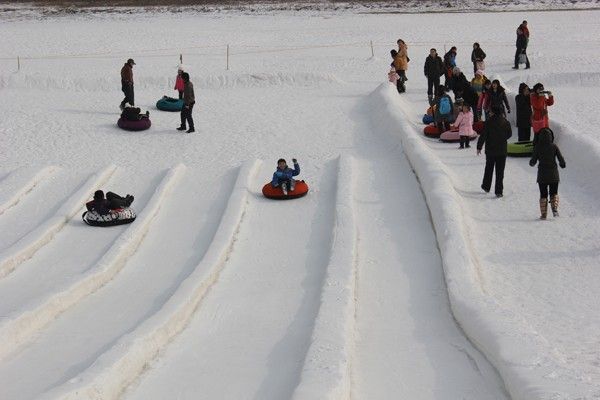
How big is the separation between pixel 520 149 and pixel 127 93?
10727 millimetres

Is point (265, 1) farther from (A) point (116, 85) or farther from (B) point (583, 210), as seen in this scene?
(B) point (583, 210)

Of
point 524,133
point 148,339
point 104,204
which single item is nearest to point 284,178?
point 104,204

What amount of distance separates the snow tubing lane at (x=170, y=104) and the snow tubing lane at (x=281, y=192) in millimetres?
8529

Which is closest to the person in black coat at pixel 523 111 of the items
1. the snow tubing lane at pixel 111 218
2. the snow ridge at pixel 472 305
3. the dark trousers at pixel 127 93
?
the snow ridge at pixel 472 305

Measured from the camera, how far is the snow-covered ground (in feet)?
26.7

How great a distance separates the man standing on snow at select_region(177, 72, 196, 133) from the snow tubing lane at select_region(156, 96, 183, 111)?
181cm

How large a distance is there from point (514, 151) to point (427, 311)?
25.6ft

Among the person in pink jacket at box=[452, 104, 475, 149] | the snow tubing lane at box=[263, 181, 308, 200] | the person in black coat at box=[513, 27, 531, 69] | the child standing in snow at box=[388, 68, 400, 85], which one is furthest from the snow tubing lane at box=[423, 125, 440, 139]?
the person in black coat at box=[513, 27, 531, 69]

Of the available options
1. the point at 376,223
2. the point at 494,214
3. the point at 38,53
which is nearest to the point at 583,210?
the point at 494,214

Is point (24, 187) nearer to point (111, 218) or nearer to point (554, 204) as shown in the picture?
point (111, 218)

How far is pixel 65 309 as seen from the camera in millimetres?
10352

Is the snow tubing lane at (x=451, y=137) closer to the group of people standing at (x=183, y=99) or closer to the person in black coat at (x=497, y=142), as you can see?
the person in black coat at (x=497, y=142)

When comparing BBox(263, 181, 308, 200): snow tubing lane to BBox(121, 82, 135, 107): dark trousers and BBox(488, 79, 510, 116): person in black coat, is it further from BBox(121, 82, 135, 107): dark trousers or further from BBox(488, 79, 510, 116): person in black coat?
BBox(121, 82, 135, 107): dark trousers

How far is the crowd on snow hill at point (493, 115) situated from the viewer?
12672mm
